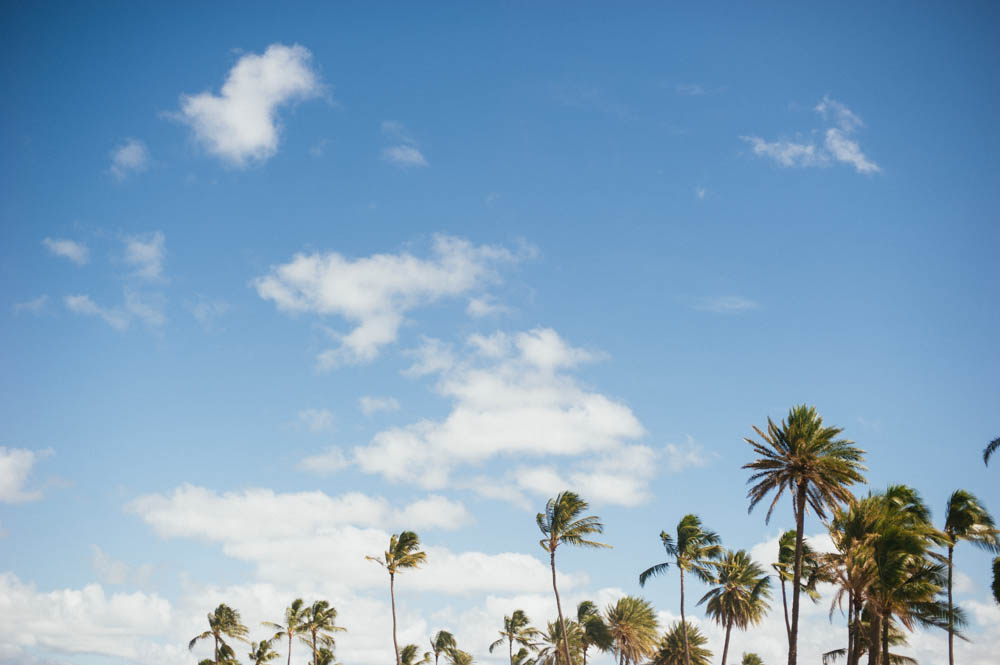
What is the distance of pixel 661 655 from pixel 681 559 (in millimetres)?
17552

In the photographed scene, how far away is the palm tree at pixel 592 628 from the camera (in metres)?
66.4

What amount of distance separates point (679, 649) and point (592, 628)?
8.18m

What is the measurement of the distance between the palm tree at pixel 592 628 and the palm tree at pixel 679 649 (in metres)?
5.03

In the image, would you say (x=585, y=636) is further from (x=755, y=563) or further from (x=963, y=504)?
(x=963, y=504)

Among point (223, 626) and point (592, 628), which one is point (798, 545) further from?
point (223, 626)

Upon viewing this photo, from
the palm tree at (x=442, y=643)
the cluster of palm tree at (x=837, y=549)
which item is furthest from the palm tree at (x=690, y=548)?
the palm tree at (x=442, y=643)

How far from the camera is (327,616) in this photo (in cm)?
8400

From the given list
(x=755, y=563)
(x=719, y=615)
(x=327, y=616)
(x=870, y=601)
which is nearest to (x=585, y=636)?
(x=719, y=615)

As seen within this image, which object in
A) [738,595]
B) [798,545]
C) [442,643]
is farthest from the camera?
[442,643]

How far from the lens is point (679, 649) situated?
216 ft

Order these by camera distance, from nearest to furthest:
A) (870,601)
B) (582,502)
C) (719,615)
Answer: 1. (870,601)
2. (582,502)
3. (719,615)

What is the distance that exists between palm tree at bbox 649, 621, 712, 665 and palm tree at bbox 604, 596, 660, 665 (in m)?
1.31

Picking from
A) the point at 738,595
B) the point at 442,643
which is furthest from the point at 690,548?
the point at 442,643

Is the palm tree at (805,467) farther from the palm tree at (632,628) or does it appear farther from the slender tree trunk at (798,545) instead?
the palm tree at (632,628)
